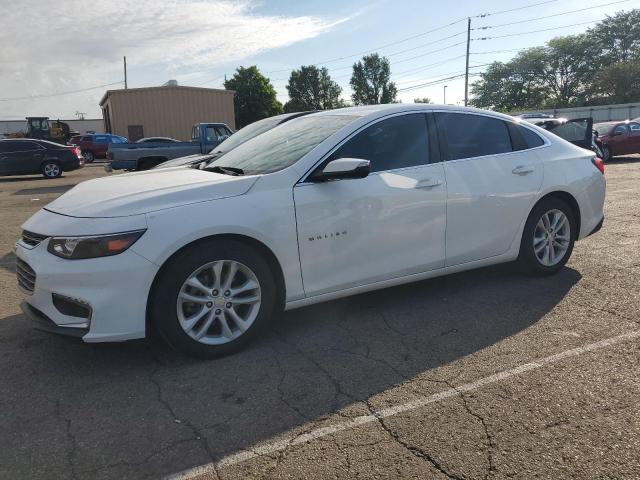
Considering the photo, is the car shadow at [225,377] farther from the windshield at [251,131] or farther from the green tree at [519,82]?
the green tree at [519,82]

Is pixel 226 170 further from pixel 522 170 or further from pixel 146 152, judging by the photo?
pixel 146 152

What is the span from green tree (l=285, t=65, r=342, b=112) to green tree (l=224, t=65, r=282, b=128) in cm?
2275

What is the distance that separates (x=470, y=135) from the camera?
460cm

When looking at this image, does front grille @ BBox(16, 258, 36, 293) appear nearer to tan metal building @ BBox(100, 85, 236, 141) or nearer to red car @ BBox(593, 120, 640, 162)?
red car @ BBox(593, 120, 640, 162)

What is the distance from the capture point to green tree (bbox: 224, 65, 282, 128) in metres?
63.7

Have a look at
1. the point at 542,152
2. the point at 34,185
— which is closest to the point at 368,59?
the point at 34,185

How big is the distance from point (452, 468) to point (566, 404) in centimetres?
88

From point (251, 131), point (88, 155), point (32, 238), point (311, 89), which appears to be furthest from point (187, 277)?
point (311, 89)

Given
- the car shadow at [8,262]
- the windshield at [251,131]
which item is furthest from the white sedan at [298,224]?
the windshield at [251,131]

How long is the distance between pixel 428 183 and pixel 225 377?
2140mm

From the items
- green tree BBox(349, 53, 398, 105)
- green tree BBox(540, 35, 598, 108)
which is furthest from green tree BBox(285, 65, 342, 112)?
green tree BBox(540, 35, 598, 108)

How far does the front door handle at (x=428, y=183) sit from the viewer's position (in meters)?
4.14

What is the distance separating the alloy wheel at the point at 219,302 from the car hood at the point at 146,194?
0.47 metres

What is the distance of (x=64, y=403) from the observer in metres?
3.02
